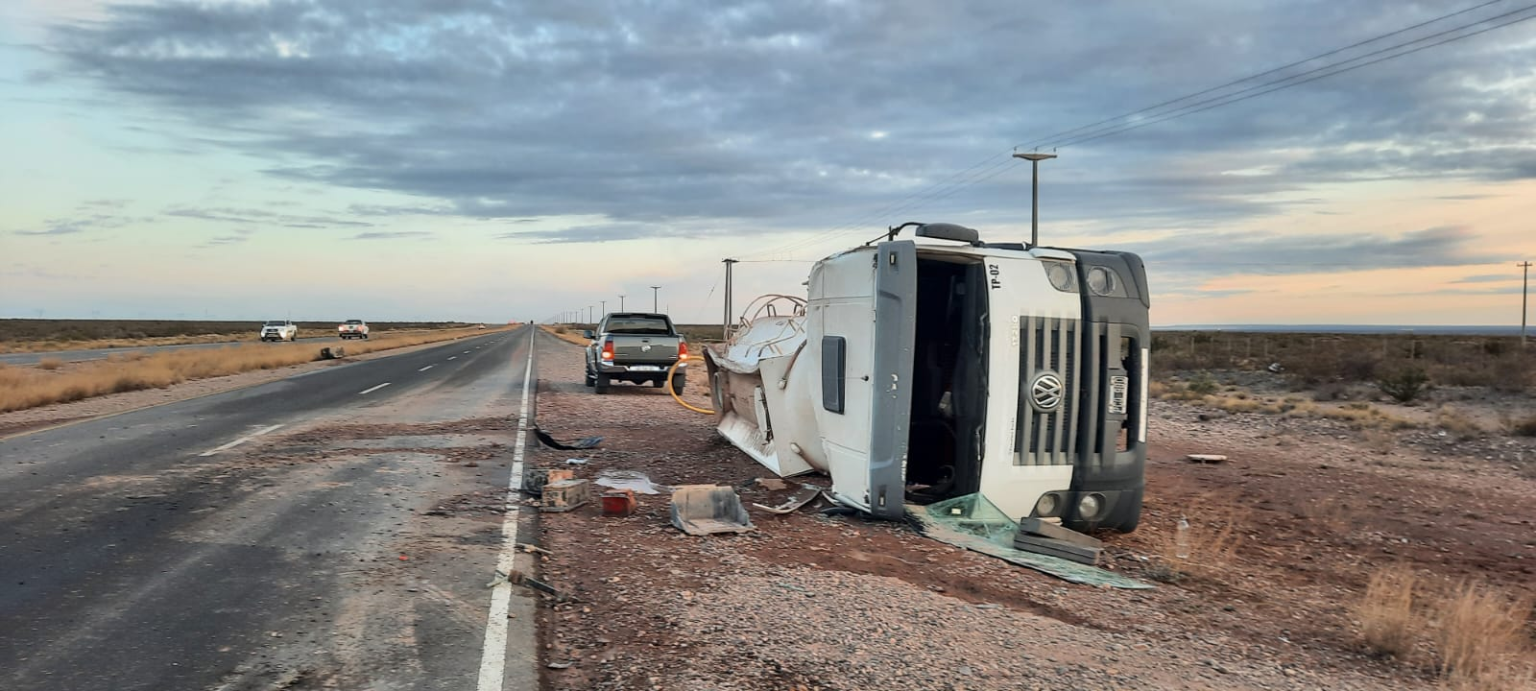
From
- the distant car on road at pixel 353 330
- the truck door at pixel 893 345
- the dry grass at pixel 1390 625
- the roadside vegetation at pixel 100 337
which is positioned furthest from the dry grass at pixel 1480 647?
the distant car on road at pixel 353 330

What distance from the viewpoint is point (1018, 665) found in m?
4.23

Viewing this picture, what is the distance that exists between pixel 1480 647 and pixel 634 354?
17292mm

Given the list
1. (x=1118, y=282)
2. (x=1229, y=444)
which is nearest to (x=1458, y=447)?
(x=1229, y=444)

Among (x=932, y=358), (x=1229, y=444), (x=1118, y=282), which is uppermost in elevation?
(x=1118, y=282)

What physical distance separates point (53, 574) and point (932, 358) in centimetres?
665

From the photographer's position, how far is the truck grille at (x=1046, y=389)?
6.85m

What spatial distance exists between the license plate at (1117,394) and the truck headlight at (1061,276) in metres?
0.77

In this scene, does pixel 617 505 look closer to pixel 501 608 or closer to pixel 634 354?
pixel 501 608

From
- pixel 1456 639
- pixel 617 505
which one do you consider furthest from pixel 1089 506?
pixel 617 505

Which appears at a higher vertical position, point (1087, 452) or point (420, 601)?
point (1087, 452)

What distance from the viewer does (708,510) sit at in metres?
7.46

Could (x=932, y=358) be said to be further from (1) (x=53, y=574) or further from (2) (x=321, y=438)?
(2) (x=321, y=438)

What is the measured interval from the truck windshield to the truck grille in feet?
49.0

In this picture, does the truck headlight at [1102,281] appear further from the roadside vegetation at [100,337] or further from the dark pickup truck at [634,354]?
the roadside vegetation at [100,337]
